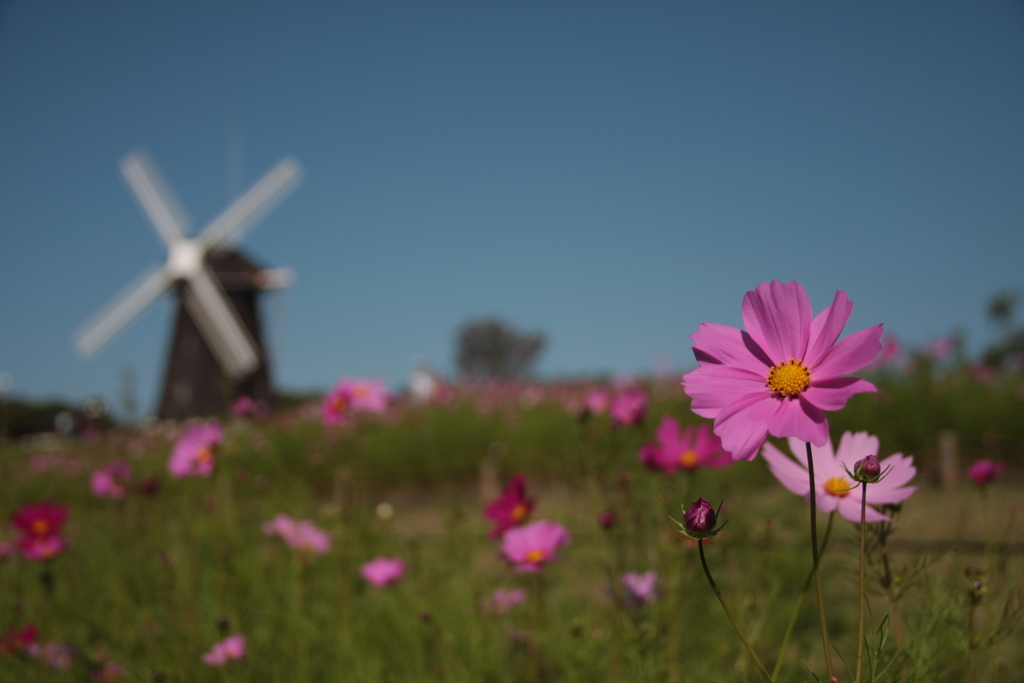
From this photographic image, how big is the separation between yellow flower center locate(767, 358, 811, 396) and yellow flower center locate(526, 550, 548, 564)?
76 centimetres

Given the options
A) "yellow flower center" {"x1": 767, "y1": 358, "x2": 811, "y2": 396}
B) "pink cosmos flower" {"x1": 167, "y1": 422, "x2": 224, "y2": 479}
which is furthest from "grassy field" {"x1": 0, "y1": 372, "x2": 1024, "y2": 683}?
"yellow flower center" {"x1": 767, "y1": 358, "x2": 811, "y2": 396}

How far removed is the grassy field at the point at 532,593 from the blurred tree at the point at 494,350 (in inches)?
1161

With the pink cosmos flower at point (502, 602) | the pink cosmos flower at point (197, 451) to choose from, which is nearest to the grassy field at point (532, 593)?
the pink cosmos flower at point (502, 602)

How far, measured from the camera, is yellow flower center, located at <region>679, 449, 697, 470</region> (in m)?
1.26

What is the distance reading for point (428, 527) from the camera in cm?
444

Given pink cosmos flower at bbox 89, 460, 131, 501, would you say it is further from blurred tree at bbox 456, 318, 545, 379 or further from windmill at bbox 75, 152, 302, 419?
blurred tree at bbox 456, 318, 545, 379

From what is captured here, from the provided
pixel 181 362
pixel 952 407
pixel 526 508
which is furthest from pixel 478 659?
pixel 181 362

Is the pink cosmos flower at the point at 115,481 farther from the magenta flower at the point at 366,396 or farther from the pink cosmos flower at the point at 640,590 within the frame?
the pink cosmos flower at the point at 640,590

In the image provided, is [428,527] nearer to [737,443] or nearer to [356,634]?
[356,634]

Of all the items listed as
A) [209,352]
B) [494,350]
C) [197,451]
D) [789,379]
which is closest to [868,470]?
[789,379]

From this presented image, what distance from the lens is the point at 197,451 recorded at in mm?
1991

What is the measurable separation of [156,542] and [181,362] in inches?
458

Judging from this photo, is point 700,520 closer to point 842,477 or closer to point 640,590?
point 842,477

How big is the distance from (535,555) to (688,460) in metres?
0.35
